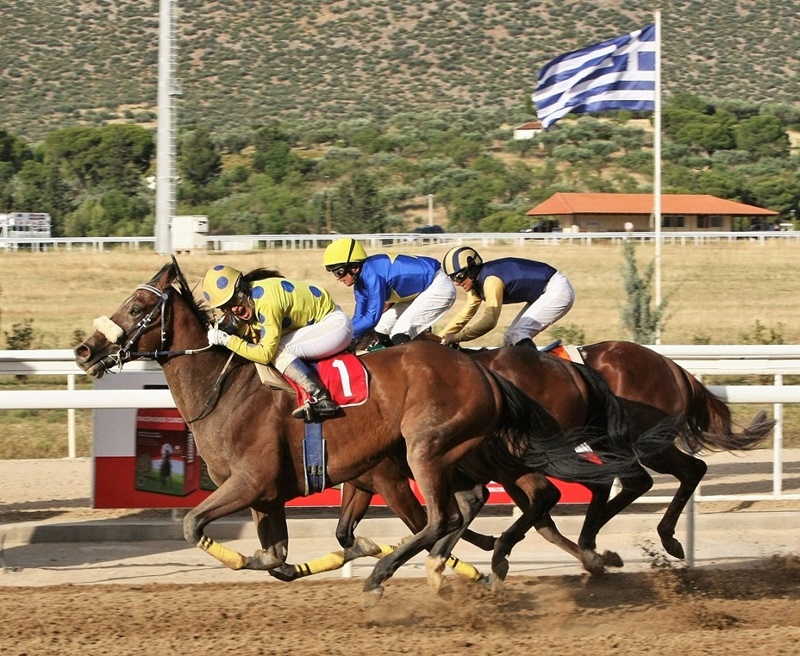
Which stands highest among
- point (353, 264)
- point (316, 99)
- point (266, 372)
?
point (316, 99)

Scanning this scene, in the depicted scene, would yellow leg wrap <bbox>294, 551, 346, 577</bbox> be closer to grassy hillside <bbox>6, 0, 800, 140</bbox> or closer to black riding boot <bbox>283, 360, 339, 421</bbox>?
black riding boot <bbox>283, 360, 339, 421</bbox>

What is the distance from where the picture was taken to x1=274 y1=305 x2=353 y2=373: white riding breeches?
5.36 metres

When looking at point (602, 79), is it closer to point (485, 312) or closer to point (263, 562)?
point (485, 312)

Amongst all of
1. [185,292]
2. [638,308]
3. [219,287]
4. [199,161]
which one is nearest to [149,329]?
[185,292]

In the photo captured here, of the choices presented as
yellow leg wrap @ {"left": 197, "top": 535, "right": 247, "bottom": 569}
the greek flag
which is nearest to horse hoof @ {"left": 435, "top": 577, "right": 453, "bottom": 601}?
yellow leg wrap @ {"left": 197, "top": 535, "right": 247, "bottom": 569}

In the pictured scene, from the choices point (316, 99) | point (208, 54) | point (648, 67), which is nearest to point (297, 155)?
point (316, 99)

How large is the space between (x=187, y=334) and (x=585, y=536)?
7.40 ft

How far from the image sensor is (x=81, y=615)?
518 centimetres

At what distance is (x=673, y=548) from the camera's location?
623 cm

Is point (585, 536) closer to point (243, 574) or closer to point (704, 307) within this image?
point (243, 574)

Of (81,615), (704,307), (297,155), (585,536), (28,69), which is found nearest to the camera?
(81,615)

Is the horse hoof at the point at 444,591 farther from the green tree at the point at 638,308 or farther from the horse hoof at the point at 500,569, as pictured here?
the green tree at the point at 638,308

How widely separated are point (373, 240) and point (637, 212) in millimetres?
12769

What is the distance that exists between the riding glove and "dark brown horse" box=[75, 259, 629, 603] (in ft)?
0.24
